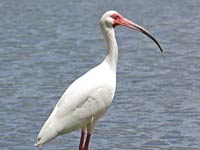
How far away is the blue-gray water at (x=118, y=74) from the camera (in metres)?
12.0

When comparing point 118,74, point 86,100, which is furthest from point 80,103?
point 118,74

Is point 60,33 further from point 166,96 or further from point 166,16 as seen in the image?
point 166,96

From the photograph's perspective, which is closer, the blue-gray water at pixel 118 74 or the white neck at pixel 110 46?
the white neck at pixel 110 46

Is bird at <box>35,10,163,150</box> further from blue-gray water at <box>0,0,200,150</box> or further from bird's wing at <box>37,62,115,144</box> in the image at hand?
blue-gray water at <box>0,0,200,150</box>

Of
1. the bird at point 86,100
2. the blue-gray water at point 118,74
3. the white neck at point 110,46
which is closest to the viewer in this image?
the bird at point 86,100

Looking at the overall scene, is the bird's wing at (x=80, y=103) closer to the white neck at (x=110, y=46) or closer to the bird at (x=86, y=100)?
the bird at (x=86, y=100)

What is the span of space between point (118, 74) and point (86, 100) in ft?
22.6

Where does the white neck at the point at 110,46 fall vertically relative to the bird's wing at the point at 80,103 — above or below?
above

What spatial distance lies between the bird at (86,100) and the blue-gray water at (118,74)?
1.90 m

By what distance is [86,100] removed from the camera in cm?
952

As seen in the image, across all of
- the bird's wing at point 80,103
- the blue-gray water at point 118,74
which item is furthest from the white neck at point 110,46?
the blue-gray water at point 118,74

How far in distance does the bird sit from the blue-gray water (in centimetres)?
190

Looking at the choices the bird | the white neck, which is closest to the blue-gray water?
the bird

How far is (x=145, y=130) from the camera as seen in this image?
12.3 m
